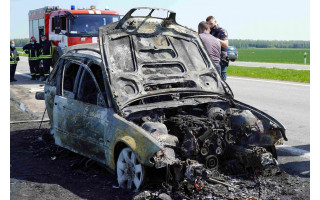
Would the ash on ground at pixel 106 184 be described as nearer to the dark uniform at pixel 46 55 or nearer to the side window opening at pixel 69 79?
the side window opening at pixel 69 79

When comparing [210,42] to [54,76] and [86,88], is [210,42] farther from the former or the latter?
[86,88]

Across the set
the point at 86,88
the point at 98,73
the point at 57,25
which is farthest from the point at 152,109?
the point at 57,25

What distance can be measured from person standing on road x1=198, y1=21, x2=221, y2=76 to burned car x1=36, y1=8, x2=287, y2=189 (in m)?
1.48

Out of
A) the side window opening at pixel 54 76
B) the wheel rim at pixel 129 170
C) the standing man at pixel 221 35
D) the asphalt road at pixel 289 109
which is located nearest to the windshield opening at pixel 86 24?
the asphalt road at pixel 289 109

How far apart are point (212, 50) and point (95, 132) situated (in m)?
3.72

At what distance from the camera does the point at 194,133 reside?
584 centimetres

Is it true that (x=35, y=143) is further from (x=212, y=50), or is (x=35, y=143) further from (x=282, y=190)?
(x=282, y=190)

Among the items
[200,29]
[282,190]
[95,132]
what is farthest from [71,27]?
[282,190]

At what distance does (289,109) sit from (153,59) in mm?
6166

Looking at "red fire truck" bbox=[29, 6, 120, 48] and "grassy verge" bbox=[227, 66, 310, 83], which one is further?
"grassy verge" bbox=[227, 66, 310, 83]

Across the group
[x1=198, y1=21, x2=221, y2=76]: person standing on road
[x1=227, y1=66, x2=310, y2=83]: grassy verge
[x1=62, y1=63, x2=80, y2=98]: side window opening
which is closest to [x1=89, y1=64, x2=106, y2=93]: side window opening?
[x1=62, y1=63, x2=80, y2=98]: side window opening

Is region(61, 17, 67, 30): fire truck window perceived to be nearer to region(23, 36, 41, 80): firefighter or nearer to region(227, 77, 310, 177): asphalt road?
region(23, 36, 41, 80): firefighter

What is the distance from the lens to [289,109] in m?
12.0

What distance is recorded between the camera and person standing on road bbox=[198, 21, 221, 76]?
29.9ft
